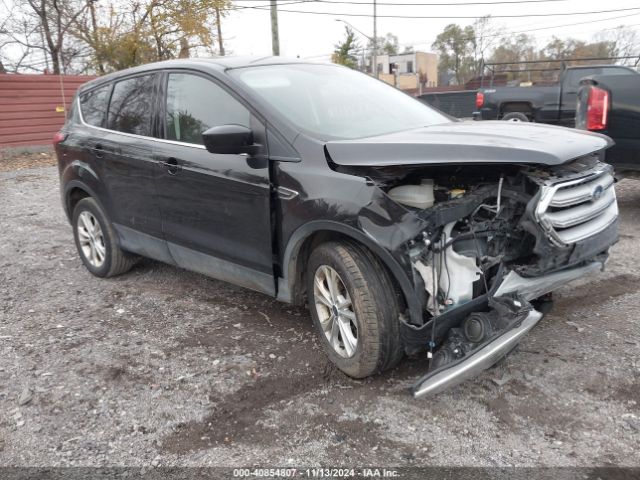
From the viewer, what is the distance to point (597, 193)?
3014 mm

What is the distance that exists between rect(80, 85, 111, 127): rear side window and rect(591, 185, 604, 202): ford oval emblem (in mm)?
3921

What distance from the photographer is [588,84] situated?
595 cm

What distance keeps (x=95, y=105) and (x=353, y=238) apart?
3243 millimetres

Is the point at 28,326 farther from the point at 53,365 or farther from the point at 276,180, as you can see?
the point at 276,180

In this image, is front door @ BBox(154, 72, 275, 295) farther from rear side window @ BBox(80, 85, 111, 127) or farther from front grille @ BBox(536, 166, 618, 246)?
front grille @ BBox(536, 166, 618, 246)

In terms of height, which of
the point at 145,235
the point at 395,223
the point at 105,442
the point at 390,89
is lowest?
the point at 105,442

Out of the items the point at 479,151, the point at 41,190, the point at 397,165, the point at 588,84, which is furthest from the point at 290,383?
the point at 41,190

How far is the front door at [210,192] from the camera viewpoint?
11.5 ft

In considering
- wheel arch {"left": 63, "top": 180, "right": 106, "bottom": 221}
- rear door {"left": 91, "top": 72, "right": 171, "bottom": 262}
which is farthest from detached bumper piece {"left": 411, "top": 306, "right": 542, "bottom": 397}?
wheel arch {"left": 63, "top": 180, "right": 106, "bottom": 221}

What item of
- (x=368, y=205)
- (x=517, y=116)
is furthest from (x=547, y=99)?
(x=368, y=205)

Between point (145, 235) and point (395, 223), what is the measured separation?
8.12 ft

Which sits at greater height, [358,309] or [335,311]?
[358,309]

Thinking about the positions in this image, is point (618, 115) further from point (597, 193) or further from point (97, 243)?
point (97, 243)

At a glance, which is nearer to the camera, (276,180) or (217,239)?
(276,180)
